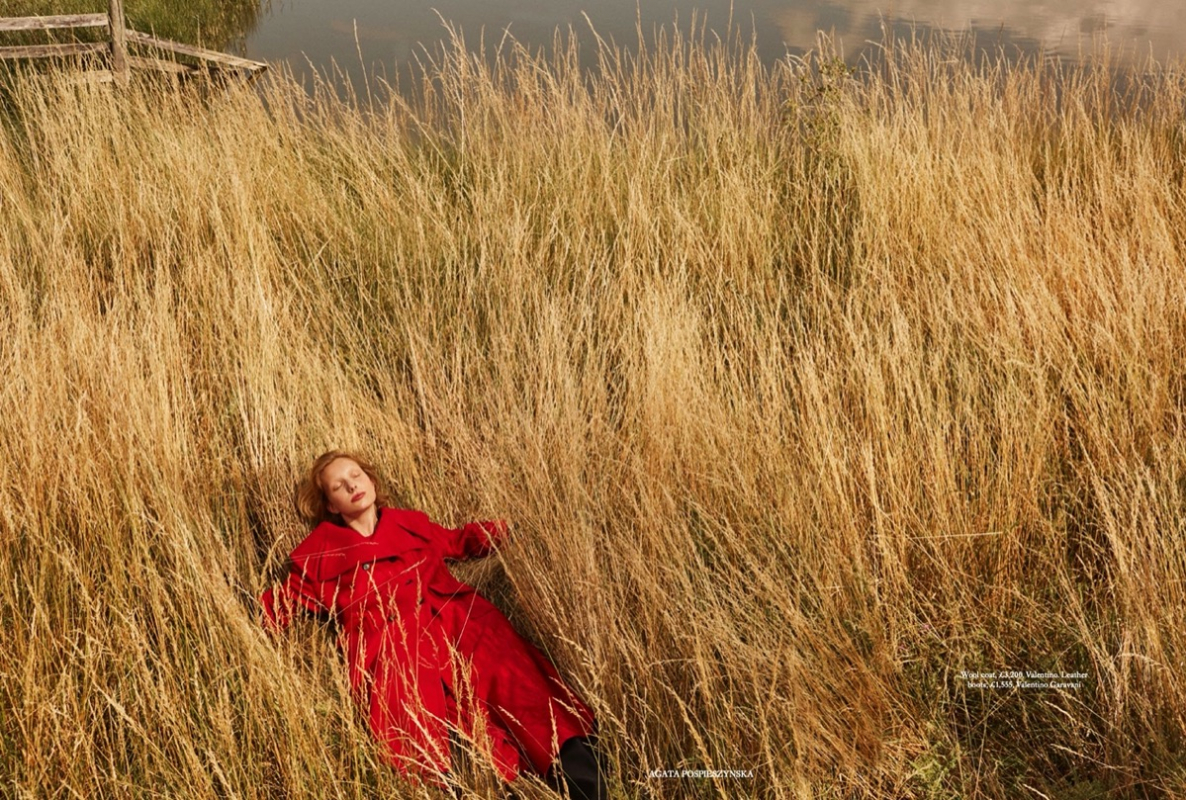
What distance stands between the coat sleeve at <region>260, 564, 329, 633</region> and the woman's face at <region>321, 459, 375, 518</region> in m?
0.18

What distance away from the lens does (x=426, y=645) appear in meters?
2.22

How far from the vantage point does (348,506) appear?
2422mm

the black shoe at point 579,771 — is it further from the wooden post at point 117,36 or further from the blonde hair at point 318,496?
the wooden post at point 117,36

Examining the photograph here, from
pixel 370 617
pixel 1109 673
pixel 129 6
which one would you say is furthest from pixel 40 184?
pixel 129 6

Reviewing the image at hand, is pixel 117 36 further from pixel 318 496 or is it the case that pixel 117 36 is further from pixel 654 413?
pixel 654 413

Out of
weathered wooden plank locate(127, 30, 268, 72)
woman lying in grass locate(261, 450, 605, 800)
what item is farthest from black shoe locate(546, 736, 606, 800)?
weathered wooden plank locate(127, 30, 268, 72)

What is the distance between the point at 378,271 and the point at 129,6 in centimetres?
1143

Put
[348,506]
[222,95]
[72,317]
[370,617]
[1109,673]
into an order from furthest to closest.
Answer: [222,95] < [72,317] < [348,506] < [370,617] < [1109,673]

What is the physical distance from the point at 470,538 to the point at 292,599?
1.44ft

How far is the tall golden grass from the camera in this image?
1923 mm

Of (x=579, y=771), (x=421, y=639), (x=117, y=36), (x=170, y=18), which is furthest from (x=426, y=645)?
(x=170, y=18)

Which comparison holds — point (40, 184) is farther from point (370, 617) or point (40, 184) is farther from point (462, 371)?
point (370, 617)

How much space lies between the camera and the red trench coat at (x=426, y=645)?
2008 millimetres

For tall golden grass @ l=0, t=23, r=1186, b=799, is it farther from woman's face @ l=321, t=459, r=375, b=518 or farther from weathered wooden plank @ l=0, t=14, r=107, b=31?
weathered wooden plank @ l=0, t=14, r=107, b=31
